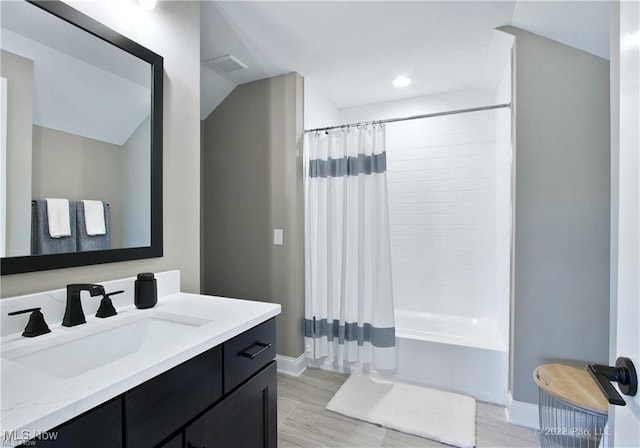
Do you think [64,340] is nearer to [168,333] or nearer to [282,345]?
[168,333]

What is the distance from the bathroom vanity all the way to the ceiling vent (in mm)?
1663

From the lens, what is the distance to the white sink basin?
0.89 metres

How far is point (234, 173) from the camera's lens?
2713mm

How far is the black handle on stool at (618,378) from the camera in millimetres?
539

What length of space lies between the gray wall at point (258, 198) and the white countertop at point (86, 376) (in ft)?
4.50

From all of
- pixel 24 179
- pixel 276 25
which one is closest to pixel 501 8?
pixel 276 25

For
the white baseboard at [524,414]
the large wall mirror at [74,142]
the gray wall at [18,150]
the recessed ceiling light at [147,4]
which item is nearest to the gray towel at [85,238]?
Answer: the large wall mirror at [74,142]

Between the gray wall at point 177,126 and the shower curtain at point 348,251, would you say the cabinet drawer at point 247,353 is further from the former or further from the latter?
the shower curtain at point 348,251

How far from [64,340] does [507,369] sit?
7.88 ft

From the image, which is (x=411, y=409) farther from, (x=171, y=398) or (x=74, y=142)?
(x=74, y=142)

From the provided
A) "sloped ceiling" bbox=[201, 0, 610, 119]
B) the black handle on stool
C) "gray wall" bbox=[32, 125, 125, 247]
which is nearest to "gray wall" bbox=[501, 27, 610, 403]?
"sloped ceiling" bbox=[201, 0, 610, 119]

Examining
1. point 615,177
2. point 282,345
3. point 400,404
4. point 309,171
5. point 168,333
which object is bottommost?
point 400,404

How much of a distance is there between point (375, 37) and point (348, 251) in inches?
59.4

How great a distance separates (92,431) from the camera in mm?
635
